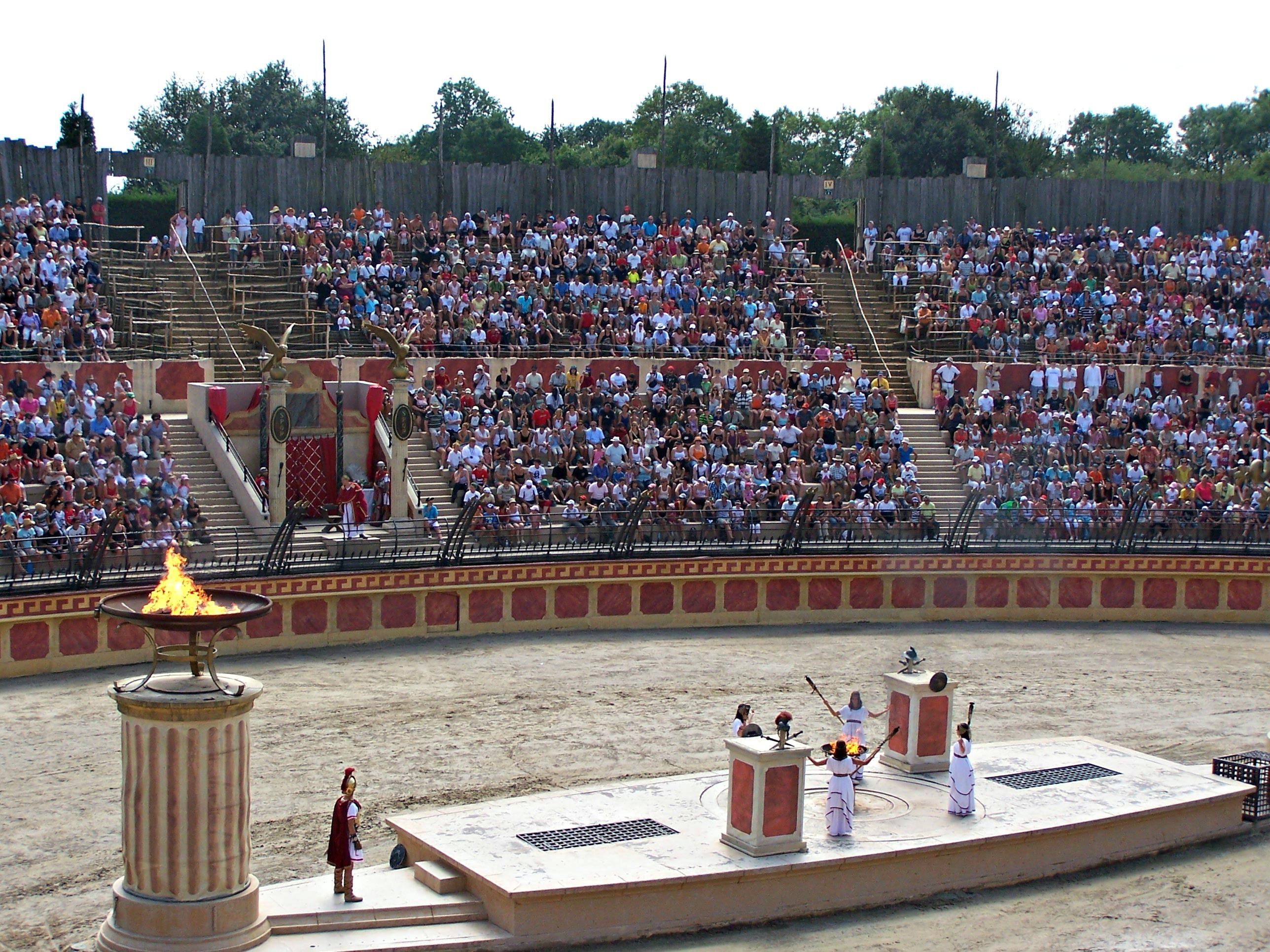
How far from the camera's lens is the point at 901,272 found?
4366 cm

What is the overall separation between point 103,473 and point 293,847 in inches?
465

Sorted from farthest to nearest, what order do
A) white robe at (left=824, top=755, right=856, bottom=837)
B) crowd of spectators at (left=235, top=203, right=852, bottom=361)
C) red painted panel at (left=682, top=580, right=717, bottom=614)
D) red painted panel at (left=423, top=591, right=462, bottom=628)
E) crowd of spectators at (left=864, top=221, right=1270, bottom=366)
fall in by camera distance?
crowd of spectators at (left=864, top=221, right=1270, bottom=366) < crowd of spectators at (left=235, top=203, right=852, bottom=361) < red painted panel at (left=682, top=580, right=717, bottom=614) < red painted panel at (left=423, top=591, right=462, bottom=628) < white robe at (left=824, top=755, right=856, bottom=837)

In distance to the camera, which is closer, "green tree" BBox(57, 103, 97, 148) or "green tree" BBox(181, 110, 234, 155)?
"green tree" BBox(57, 103, 97, 148)

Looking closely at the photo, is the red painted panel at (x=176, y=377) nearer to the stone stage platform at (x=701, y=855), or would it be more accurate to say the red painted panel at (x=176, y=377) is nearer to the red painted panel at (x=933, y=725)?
the stone stage platform at (x=701, y=855)

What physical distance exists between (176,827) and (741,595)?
57.8 feet

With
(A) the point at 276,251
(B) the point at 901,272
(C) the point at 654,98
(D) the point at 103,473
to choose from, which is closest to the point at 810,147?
(C) the point at 654,98

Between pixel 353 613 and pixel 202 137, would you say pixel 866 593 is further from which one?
pixel 202 137

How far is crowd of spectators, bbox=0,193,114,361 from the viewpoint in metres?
31.3

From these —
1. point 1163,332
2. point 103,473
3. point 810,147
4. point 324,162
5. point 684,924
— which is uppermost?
point 810,147

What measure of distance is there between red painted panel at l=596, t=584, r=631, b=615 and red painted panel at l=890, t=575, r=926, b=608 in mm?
5469

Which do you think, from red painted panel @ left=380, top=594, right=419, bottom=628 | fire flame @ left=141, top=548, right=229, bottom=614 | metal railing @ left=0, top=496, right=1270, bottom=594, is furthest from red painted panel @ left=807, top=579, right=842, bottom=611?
fire flame @ left=141, top=548, right=229, bottom=614

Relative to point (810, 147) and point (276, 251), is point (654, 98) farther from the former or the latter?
point (276, 251)

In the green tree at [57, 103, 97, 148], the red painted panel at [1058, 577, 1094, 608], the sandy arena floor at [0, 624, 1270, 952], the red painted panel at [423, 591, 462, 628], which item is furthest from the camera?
the green tree at [57, 103, 97, 148]

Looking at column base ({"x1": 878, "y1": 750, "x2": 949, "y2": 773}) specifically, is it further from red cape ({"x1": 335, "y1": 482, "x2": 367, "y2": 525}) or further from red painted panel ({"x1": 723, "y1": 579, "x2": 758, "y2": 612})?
red cape ({"x1": 335, "y1": 482, "x2": 367, "y2": 525})
